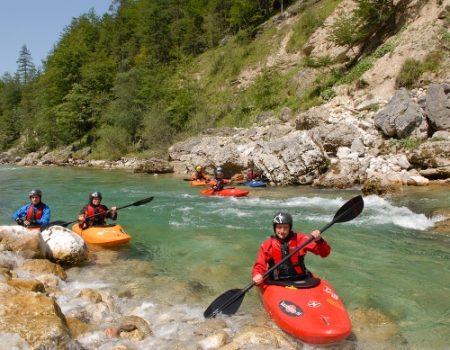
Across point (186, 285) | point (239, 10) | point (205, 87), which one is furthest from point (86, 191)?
point (239, 10)

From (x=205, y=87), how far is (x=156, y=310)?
29384 millimetres

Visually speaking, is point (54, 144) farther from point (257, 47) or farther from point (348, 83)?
point (348, 83)

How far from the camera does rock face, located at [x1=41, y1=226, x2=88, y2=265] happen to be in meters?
6.61

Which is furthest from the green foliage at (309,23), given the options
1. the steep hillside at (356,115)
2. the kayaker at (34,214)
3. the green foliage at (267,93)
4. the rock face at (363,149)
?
the kayaker at (34,214)

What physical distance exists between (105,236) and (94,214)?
2.17 ft

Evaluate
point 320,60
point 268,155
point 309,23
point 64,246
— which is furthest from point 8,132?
point 64,246

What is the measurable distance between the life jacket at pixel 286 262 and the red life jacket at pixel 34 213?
4983mm

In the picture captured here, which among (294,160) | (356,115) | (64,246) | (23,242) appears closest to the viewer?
(23,242)

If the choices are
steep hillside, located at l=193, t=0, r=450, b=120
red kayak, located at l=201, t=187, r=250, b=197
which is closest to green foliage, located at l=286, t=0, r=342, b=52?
steep hillside, located at l=193, t=0, r=450, b=120

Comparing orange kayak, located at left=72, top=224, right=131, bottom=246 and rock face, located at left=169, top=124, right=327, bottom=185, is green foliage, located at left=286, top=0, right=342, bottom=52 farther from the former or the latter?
orange kayak, located at left=72, top=224, right=131, bottom=246

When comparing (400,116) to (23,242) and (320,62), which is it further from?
(23,242)

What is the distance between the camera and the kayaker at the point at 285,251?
4832 mm

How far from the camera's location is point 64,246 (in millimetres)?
6672

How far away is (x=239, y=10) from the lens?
116 feet
